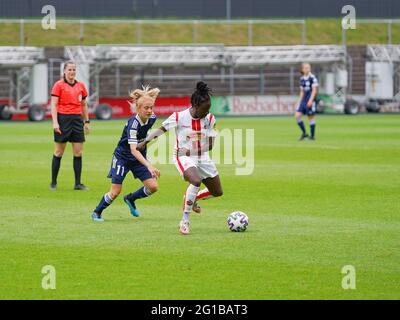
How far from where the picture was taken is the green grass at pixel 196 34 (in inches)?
2067

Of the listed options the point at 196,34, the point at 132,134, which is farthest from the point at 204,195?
the point at 196,34

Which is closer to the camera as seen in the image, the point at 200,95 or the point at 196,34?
the point at 200,95

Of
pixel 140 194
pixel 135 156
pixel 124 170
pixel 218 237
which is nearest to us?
pixel 218 237

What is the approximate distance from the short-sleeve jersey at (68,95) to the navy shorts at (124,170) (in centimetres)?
443

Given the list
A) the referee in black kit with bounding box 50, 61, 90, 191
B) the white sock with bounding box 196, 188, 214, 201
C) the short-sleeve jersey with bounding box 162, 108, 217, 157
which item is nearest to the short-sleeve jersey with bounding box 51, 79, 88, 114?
the referee in black kit with bounding box 50, 61, 90, 191

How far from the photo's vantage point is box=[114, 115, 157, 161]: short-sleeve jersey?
1405cm

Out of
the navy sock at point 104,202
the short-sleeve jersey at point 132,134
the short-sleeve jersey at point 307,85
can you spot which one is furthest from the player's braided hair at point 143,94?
the short-sleeve jersey at point 307,85

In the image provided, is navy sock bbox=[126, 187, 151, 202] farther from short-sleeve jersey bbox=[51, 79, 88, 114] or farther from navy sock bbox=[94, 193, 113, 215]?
short-sleeve jersey bbox=[51, 79, 88, 114]

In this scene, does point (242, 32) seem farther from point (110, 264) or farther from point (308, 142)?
point (110, 264)

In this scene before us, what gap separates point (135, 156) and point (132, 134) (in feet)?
1.15

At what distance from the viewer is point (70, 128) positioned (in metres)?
18.8
